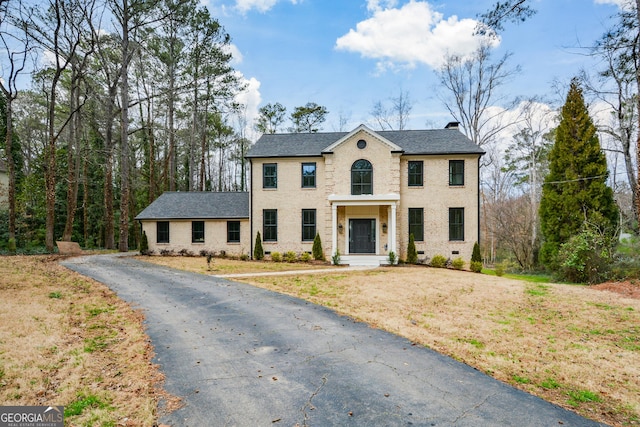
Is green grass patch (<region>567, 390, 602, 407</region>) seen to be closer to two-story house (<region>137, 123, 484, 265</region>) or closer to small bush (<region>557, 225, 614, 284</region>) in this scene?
small bush (<region>557, 225, 614, 284</region>)

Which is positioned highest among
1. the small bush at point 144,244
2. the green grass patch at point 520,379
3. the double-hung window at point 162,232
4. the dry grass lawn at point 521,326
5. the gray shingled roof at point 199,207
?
the gray shingled roof at point 199,207

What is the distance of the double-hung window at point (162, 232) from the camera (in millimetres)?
19938

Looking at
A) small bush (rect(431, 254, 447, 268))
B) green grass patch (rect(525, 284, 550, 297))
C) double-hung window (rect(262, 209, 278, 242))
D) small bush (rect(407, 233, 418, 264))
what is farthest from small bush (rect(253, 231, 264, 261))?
green grass patch (rect(525, 284, 550, 297))

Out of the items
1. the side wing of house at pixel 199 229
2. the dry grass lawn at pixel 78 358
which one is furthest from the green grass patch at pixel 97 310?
the side wing of house at pixel 199 229

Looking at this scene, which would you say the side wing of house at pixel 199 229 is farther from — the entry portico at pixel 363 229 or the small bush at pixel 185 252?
the entry portico at pixel 363 229

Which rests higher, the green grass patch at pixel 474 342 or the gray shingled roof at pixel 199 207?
the gray shingled roof at pixel 199 207

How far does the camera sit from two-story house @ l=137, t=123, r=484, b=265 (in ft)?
58.0

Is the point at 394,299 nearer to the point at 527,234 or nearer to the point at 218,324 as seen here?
the point at 218,324

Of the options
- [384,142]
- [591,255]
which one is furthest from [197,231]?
[591,255]

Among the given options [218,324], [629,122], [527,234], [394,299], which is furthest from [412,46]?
[218,324]

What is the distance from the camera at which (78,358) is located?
187 inches

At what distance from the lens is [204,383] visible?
411 centimetres

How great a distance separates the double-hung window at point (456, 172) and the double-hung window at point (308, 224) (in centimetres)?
781

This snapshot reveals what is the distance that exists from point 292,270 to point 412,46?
15.4 meters
